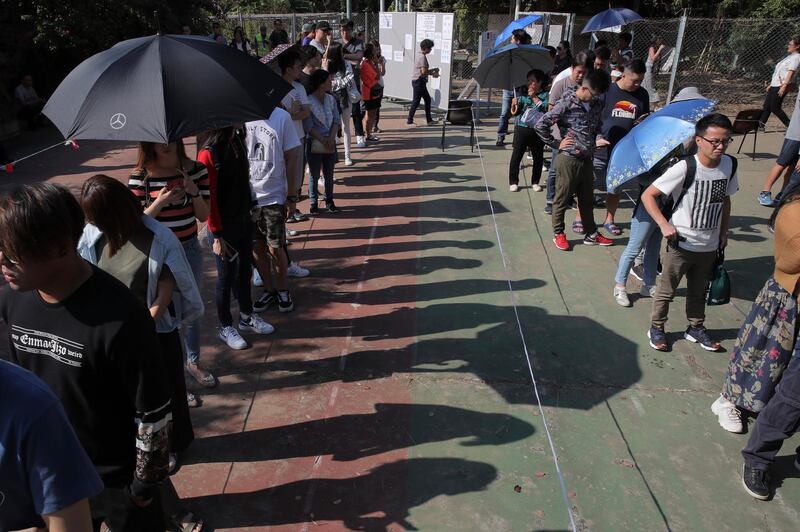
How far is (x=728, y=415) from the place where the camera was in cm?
374

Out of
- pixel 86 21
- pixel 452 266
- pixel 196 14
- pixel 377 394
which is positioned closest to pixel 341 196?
pixel 452 266

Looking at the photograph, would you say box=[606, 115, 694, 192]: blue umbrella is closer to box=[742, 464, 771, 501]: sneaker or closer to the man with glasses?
the man with glasses

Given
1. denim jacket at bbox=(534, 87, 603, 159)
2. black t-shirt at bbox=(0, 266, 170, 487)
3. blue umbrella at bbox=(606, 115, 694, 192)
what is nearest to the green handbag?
blue umbrella at bbox=(606, 115, 694, 192)

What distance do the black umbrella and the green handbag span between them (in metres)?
3.51

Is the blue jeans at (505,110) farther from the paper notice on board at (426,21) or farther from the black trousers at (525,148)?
the paper notice on board at (426,21)

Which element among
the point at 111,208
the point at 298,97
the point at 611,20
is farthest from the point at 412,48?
the point at 111,208

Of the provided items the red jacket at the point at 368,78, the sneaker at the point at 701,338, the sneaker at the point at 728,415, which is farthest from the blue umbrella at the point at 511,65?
the sneaker at the point at 728,415

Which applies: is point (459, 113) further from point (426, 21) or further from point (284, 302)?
point (284, 302)

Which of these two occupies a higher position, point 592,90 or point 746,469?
point 592,90

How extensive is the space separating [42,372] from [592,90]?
549 cm

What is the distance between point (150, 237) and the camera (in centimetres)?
263

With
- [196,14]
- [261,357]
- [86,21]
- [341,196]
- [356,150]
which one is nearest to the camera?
[261,357]

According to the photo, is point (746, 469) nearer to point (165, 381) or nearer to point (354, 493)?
point (354, 493)

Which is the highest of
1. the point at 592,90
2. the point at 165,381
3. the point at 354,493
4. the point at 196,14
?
the point at 196,14
